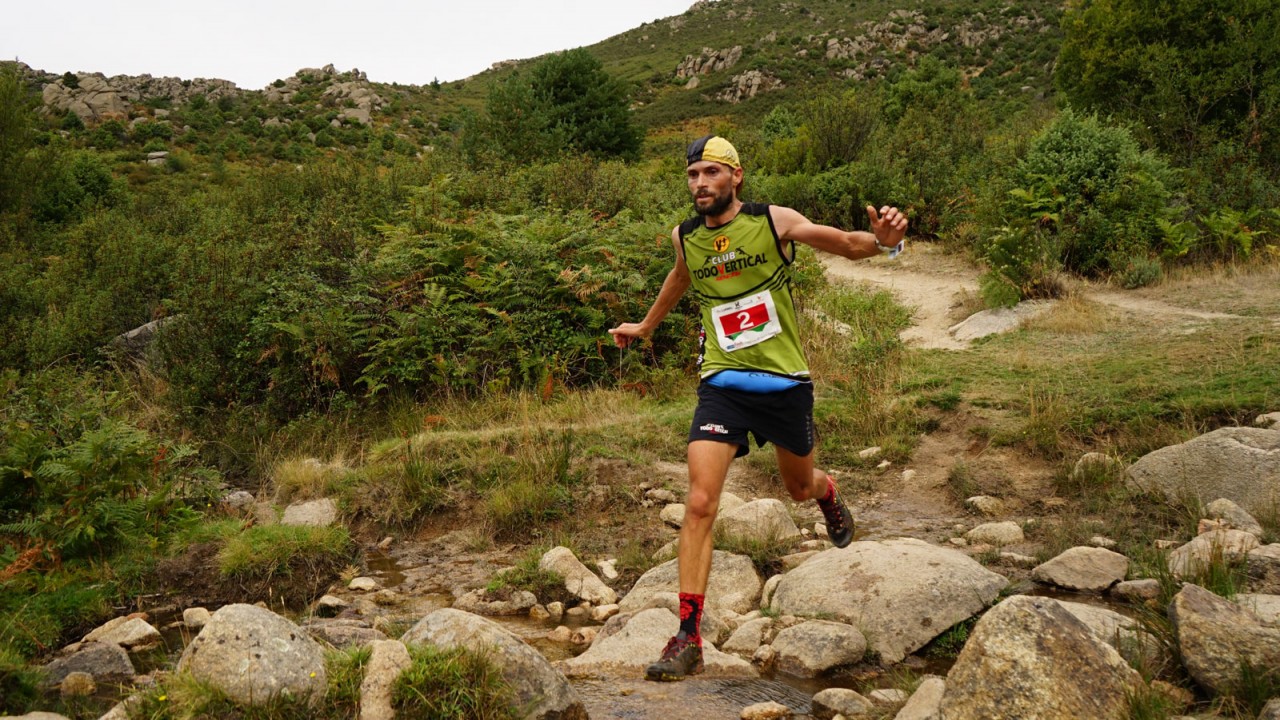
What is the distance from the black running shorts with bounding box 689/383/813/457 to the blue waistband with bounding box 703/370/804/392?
0.02 meters

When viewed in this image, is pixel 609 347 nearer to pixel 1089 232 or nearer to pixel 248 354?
pixel 248 354

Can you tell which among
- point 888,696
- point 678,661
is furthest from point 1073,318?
point 678,661

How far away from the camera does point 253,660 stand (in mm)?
3477

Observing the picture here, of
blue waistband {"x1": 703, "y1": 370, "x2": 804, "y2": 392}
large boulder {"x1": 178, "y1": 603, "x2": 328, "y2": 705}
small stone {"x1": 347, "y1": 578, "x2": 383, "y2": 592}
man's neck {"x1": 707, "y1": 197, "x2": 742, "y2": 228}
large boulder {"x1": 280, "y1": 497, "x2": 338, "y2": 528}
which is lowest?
small stone {"x1": 347, "y1": 578, "x2": 383, "y2": 592}

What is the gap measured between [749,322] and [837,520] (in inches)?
61.9

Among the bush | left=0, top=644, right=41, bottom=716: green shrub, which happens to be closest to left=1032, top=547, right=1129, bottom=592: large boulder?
left=0, top=644, right=41, bottom=716: green shrub

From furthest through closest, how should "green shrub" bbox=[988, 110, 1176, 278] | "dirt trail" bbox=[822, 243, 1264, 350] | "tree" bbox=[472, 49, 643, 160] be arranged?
"tree" bbox=[472, 49, 643, 160], "green shrub" bbox=[988, 110, 1176, 278], "dirt trail" bbox=[822, 243, 1264, 350]

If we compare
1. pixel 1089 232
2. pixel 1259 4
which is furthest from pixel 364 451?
pixel 1259 4

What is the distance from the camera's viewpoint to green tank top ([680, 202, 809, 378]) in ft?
13.7

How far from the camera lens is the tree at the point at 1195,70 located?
15.1m

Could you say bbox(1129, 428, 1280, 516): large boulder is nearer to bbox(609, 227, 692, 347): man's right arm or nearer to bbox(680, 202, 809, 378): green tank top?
bbox(680, 202, 809, 378): green tank top

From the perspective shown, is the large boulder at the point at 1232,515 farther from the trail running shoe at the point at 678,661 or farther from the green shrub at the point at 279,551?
the green shrub at the point at 279,551

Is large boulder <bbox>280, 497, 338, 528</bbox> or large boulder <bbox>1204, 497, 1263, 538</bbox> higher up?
large boulder <bbox>280, 497, 338, 528</bbox>

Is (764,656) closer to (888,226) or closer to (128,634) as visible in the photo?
(888,226)
